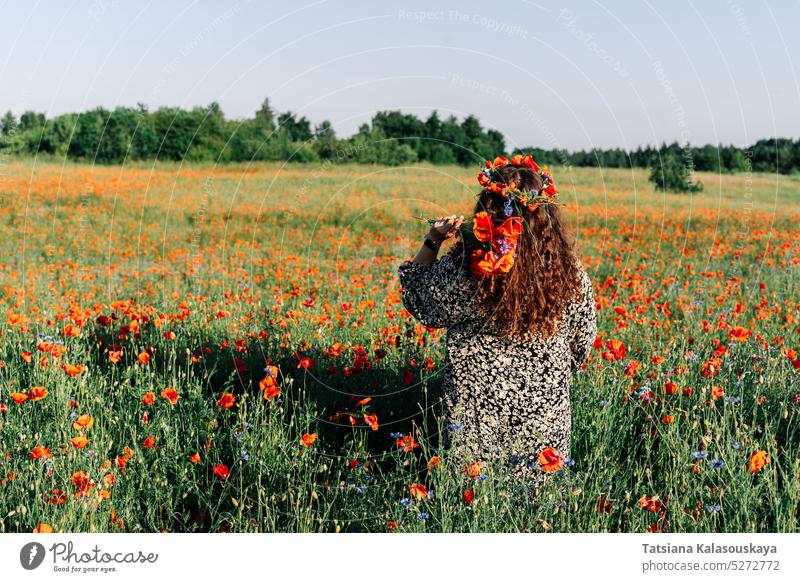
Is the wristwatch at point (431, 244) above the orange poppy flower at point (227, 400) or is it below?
above

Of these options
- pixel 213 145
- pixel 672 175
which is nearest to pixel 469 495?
pixel 672 175

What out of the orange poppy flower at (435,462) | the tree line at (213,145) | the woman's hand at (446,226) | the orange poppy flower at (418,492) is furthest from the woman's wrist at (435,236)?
the tree line at (213,145)

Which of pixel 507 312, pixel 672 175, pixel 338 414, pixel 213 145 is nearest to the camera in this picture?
pixel 507 312

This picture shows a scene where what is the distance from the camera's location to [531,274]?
119 inches

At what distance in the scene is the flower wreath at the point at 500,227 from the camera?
9.44 feet

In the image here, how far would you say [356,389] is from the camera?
4.07 m

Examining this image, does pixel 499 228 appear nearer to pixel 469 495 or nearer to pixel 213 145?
pixel 469 495

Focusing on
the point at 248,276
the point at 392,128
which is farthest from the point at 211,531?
the point at 392,128

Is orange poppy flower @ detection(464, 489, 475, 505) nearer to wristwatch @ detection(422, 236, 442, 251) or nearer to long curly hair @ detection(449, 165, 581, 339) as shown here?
long curly hair @ detection(449, 165, 581, 339)

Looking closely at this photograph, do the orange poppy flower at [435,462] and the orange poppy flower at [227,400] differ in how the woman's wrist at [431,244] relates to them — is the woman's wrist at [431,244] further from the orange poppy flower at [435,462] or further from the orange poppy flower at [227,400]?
the orange poppy flower at [227,400]

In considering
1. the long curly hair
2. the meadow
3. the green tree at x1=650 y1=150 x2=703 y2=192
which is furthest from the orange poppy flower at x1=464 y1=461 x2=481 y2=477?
the green tree at x1=650 y1=150 x2=703 y2=192
